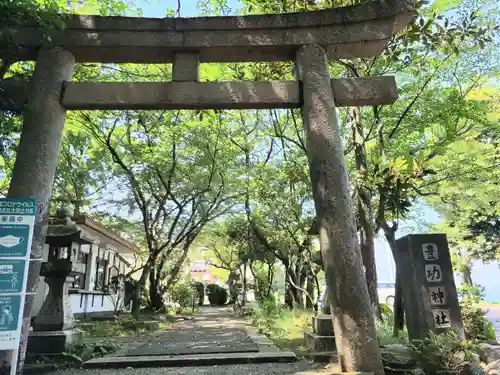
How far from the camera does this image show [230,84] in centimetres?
525

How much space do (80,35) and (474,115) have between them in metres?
8.75

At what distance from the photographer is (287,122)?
1254cm

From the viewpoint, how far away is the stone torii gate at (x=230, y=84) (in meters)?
4.67

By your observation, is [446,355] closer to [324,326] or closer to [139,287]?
[324,326]

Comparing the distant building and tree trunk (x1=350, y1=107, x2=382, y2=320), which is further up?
the distant building

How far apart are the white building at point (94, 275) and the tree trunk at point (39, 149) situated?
236 inches

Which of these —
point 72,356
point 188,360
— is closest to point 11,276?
point 72,356

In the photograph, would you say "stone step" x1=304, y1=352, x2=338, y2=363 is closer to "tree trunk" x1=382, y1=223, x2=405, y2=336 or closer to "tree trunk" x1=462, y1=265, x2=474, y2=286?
"tree trunk" x1=382, y1=223, x2=405, y2=336

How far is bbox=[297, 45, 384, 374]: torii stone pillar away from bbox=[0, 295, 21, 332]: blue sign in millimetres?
3426

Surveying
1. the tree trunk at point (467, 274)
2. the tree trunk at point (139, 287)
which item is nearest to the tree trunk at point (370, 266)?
the tree trunk at point (139, 287)

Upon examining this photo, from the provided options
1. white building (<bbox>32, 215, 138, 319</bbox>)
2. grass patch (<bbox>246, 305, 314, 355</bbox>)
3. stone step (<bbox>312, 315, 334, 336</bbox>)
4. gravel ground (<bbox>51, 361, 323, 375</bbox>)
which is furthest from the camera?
white building (<bbox>32, 215, 138, 319</bbox>)

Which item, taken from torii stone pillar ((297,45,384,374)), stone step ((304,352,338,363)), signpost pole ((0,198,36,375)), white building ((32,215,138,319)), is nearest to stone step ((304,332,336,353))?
stone step ((304,352,338,363))

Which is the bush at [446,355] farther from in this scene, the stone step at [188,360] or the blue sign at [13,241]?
the blue sign at [13,241]

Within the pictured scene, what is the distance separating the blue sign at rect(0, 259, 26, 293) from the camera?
3.79 metres
